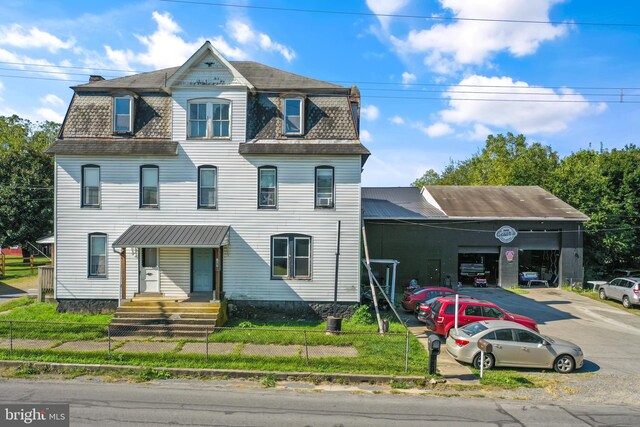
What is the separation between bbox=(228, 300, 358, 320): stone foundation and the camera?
56.6ft

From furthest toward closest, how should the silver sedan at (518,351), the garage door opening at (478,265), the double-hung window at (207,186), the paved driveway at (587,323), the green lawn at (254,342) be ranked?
the garage door opening at (478,265)
the double-hung window at (207,186)
the paved driveway at (587,323)
the silver sedan at (518,351)
the green lawn at (254,342)

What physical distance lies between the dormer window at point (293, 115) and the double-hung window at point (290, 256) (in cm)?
485

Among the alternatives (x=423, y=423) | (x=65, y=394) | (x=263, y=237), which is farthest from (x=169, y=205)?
(x=423, y=423)

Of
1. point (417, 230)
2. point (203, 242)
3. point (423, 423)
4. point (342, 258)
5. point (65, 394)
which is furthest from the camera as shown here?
point (417, 230)

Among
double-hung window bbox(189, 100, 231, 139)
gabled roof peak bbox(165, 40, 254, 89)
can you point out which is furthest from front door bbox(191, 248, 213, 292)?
gabled roof peak bbox(165, 40, 254, 89)

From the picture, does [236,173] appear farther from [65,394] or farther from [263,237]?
[65,394]

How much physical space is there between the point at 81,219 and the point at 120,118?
192 inches

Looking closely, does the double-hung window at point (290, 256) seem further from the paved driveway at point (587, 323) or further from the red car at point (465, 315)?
the paved driveway at point (587, 323)

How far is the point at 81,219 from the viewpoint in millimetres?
17406

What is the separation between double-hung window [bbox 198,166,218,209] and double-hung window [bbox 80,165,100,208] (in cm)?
461

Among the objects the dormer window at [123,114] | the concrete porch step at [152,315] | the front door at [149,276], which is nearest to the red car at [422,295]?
the concrete porch step at [152,315]

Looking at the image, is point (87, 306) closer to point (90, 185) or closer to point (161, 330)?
point (161, 330)

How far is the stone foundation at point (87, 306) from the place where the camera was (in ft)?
56.9

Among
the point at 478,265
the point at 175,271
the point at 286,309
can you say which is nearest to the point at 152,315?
the point at 175,271
